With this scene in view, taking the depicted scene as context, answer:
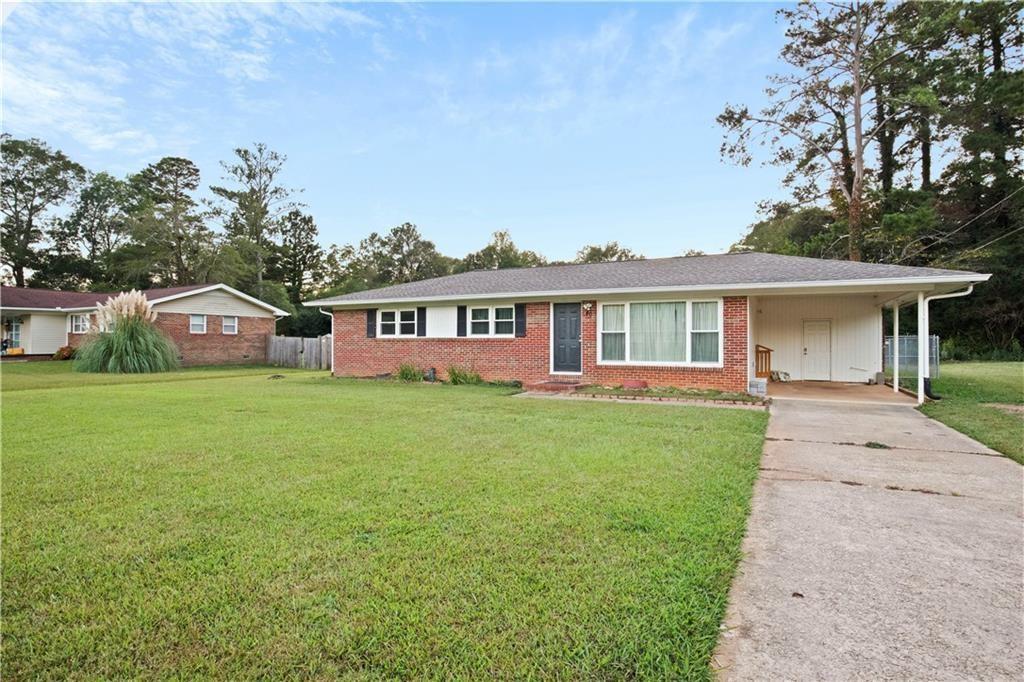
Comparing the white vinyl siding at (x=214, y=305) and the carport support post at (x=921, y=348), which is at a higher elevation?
the white vinyl siding at (x=214, y=305)

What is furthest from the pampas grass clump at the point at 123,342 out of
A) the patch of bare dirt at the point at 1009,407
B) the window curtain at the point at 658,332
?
the patch of bare dirt at the point at 1009,407

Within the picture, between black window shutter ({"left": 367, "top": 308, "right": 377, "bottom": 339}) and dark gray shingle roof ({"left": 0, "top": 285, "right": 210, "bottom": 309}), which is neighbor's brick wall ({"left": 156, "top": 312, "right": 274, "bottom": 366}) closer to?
dark gray shingle roof ({"left": 0, "top": 285, "right": 210, "bottom": 309})

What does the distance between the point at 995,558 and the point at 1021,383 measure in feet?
44.4

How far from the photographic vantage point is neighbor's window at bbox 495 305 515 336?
12.7 m

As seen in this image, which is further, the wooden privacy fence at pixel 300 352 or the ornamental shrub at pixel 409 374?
the wooden privacy fence at pixel 300 352

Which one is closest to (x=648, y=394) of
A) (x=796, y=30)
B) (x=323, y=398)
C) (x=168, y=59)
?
(x=323, y=398)

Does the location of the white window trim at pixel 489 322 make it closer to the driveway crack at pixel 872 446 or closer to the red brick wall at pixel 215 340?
the driveway crack at pixel 872 446

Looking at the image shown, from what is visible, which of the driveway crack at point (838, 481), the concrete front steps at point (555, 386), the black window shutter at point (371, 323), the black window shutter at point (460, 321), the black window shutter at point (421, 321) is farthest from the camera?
the black window shutter at point (371, 323)

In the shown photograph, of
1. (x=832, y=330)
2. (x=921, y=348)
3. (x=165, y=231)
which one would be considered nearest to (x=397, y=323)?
(x=921, y=348)

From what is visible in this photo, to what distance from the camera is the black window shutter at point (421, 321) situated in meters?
13.8

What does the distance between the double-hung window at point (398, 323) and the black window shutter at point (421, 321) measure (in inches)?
4.8

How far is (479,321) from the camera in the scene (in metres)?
13.1

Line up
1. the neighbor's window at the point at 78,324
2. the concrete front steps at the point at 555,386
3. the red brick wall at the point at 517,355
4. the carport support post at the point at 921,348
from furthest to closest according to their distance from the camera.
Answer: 1. the neighbor's window at the point at 78,324
2. the concrete front steps at the point at 555,386
3. the red brick wall at the point at 517,355
4. the carport support post at the point at 921,348

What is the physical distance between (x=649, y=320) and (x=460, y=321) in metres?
4.97
